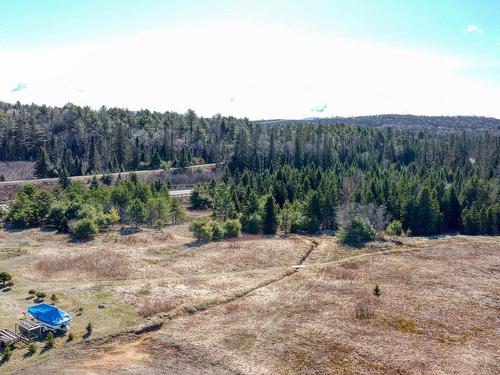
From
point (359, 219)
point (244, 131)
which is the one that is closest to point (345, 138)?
point (244, 131)

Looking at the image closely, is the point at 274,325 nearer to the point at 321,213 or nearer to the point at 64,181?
the point at 321,213

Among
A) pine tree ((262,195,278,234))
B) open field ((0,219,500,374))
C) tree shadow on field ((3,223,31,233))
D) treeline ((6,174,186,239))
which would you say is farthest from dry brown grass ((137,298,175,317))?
tree shadow on field ((3,223,31,233))

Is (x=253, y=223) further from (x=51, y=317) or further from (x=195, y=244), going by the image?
(x=51, y=317)

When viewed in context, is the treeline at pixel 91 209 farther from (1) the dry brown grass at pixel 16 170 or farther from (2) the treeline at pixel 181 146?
(2) the treeline at pixel 181 146

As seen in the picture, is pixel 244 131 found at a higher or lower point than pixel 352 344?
higher

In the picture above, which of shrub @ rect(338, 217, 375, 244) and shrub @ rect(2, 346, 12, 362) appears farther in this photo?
shrub @ rect(338, 217, 375, 244)

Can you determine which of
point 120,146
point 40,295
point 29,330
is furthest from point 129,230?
point 120,146

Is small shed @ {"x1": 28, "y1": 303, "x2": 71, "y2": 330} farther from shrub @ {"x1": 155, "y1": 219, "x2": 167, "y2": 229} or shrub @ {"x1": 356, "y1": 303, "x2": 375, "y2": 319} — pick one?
shrub @ {"x1": 155, "y1": 219, "x2": 167, "y2": 229}
